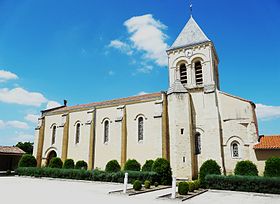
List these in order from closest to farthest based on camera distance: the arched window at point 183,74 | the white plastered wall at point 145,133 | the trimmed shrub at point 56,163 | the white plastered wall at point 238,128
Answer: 1. the white plastered wall at point 238,128
2. the white plastered wall at point 145,133
3. the arched window at point 183,74
4. the trimmed shrub at point 56,163

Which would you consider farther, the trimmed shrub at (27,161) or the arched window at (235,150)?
the trimmed shrub at (27,161)

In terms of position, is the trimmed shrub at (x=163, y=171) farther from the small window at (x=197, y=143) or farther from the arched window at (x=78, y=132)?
the arched window at (x=78, y=132)

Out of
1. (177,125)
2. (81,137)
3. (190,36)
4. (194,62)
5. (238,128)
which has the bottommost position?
(81,137)

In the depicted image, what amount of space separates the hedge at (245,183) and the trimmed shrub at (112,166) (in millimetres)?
10198

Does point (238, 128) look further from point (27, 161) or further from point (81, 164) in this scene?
point (27, 161)

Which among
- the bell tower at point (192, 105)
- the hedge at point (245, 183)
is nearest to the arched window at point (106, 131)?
the bell tower at point (192, 105)

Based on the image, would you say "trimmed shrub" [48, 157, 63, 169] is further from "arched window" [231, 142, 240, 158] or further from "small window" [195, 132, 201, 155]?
"arched window" [231, 142, 240, 158]

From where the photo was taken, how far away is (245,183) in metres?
16.5

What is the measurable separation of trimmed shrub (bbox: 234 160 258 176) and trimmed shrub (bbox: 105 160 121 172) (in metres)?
11.8

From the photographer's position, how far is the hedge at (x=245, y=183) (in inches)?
612

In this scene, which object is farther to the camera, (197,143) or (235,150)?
(197,143)

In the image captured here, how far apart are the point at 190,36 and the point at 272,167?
1758 cm

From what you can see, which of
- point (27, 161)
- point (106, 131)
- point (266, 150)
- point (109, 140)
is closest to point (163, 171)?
point (266, 150)

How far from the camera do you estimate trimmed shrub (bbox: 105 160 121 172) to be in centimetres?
A: 2466
